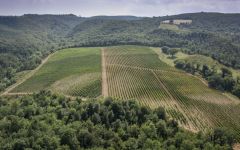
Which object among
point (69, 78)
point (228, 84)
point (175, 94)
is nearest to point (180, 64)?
point (228, 84)

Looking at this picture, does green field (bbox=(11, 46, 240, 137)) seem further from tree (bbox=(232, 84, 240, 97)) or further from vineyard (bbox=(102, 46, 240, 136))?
tree (bbox=(232, 84, 240, 97))

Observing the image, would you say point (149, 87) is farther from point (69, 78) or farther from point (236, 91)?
point (69, 78)

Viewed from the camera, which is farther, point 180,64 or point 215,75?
point 180,64

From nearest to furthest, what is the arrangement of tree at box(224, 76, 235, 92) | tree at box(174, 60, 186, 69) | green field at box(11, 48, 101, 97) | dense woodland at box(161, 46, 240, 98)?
green field at box(11, 48, 101, 97) → dense woodland at box(161, 46, 240, 98) → tree at box(224, 76, 235, 92) → tree at box(174, 60, 186, 69)

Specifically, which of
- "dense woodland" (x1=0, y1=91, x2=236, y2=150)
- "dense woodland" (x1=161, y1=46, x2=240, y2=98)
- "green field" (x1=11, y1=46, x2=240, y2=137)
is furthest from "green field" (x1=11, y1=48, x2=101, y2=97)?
"dense woodland" (x1=161, y1=46, x2=240, y2=98)

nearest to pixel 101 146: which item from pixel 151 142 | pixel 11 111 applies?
pixel 151 142

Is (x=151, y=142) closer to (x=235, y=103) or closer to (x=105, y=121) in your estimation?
(x=105, y=121)
